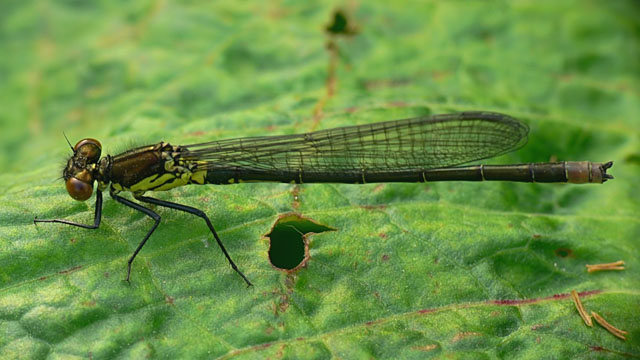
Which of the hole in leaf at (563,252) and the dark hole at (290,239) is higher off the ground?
the dark hole at (290,239)

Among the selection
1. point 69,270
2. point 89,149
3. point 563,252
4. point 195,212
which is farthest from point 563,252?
point 89,149

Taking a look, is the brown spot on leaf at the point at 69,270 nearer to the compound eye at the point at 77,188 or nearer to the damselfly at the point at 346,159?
the compound eye at the point at 77,188

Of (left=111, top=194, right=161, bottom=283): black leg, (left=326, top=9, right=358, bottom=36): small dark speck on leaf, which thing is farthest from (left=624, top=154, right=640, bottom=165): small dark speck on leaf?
(left=111, top=194, right=161, bottom=283): black leg

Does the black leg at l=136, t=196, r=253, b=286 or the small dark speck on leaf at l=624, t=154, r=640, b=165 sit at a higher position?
the black leg at l=136, t=196, r=253, b=286

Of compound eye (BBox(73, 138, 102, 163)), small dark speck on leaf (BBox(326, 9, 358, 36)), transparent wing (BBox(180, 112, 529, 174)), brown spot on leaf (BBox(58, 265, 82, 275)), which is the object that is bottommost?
brown spot on leaf (BBox(58, 265, 82, 275))

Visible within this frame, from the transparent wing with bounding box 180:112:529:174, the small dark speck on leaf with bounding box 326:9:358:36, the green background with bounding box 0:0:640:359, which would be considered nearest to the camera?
the green background with bounding box 0:0:640:359

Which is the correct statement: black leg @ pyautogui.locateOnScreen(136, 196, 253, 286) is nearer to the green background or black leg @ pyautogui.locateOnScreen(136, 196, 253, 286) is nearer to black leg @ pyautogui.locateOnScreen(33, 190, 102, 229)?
the green background

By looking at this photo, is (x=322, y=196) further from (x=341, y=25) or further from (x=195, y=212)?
(x=341, y=25)

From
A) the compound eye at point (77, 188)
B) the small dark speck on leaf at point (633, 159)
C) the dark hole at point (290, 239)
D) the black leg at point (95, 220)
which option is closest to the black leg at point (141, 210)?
the black leg at point (95, 220)
